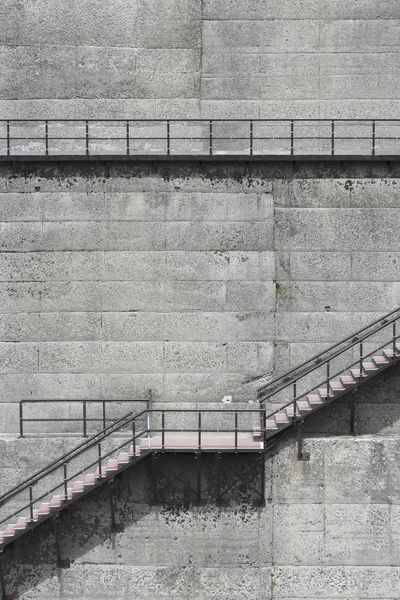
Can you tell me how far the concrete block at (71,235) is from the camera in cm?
1734

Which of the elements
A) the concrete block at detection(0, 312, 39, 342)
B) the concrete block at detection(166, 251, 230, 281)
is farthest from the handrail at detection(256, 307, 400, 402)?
the concrete block at detection(0, 312, 39, 342)

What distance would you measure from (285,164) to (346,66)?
2608 millimetres

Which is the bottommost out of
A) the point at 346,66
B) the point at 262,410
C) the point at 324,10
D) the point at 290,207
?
the point at 262,410

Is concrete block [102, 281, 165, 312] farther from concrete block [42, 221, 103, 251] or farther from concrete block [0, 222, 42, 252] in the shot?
concrete block [0, 222, 42, 252]

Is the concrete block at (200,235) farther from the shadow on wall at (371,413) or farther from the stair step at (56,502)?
the stair step at (56,502)

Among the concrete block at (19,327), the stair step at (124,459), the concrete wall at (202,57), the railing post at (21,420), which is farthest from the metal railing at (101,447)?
the concrete wall at (202,57)

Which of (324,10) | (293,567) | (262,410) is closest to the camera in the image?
(262,410)

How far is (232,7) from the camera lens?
59.3ft

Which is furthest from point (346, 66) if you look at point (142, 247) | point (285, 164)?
point (142, 247)

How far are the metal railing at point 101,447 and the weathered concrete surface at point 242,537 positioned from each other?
1.71 feet

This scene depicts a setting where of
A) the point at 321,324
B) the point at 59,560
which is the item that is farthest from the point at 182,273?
the point at 59,560

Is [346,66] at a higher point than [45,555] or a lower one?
higher

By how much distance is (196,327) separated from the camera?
56.6 feet

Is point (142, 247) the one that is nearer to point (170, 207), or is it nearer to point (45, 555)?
point (170, 207)
